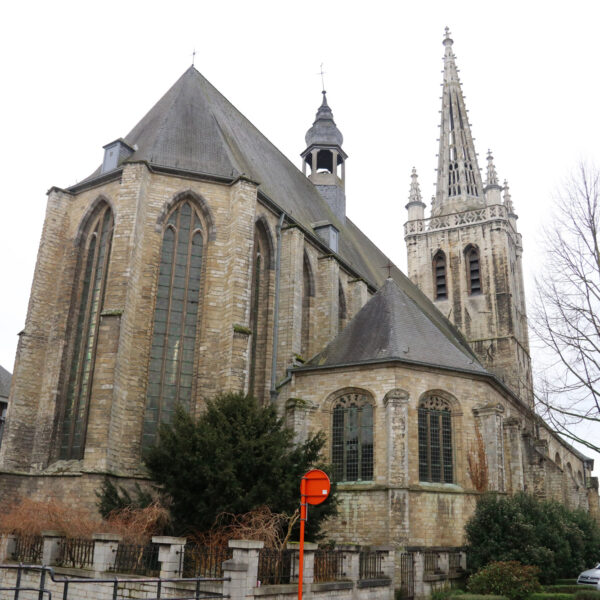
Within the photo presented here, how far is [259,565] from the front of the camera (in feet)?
34.5

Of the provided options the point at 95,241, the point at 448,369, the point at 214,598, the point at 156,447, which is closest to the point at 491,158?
the point at 448,369

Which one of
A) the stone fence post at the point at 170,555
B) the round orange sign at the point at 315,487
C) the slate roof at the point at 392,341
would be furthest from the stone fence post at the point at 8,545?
the slate roof at the point at 392,341

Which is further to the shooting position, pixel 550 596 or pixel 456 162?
pixel 456 162

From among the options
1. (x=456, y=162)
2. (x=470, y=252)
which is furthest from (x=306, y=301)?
(x=456, y=162)

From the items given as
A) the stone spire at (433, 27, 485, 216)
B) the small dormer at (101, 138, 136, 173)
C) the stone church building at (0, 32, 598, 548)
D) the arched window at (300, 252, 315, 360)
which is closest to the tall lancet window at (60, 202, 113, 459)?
the stone church building at (0, 32, 598, 548)

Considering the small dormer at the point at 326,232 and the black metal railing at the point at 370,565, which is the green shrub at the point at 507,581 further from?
the small dormer at the point at 326,232

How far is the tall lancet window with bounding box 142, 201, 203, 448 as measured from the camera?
17609 mm

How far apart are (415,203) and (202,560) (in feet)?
111

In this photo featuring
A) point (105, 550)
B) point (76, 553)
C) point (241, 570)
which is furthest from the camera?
point (76, 553)

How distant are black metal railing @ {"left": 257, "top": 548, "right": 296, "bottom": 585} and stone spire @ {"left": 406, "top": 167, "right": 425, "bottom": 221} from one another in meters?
32.4

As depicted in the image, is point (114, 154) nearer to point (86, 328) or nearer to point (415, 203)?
point (86, 328)

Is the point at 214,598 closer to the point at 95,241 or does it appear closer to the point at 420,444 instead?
the point at 420,444

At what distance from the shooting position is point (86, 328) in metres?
18.6

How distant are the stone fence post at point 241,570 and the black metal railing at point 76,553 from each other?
3.43m
